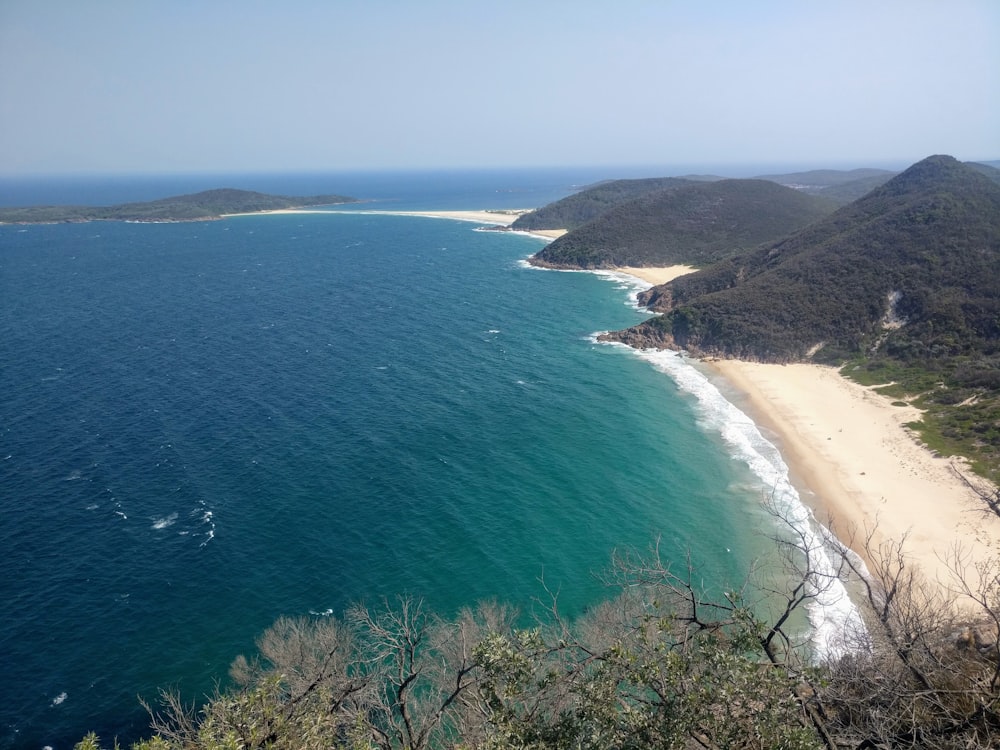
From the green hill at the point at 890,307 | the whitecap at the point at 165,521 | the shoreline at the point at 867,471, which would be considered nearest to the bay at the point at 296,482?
the whitecap at the point at 165,521

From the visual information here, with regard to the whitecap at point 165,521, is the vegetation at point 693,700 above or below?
above

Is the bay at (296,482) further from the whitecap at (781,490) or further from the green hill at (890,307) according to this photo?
the green hill at (890,307)

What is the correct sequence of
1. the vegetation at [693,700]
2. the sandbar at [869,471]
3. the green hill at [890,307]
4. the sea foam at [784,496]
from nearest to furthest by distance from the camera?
the vegetation at [693,700] → the sea foam at [784,496] → the sandbar at [869,471] → the green hill at [890,307]

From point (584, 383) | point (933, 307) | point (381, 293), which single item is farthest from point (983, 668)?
point (381, 293)

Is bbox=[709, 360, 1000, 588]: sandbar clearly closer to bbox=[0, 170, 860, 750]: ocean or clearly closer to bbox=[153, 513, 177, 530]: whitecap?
bbox=[0, 170, 860, 750]: ocean

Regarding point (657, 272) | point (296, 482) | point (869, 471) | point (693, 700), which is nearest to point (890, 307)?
point (869, 471)

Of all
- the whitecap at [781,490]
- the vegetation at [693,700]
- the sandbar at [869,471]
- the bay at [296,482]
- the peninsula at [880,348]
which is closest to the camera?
the vegetation at [693,700]

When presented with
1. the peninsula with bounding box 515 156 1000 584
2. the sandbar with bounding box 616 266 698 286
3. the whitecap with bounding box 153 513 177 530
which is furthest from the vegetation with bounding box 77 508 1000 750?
the sandbar with bounding box 616 266 698 286
